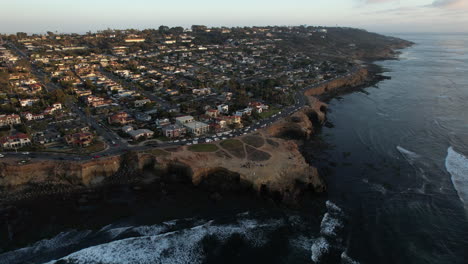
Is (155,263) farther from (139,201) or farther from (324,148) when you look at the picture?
(324,148)

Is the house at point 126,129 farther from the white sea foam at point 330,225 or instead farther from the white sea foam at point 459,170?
the white sea foam at point 459,170

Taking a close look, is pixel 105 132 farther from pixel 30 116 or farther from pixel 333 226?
pixel 333 226

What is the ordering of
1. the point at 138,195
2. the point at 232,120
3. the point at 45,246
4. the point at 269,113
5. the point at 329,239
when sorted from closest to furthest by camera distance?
the point at 45,246 → the point at 329,239 → the point at 138,195 → the point at 232,120 → the point at 269,113

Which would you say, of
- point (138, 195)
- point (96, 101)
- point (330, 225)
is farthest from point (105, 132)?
point (330, 225)

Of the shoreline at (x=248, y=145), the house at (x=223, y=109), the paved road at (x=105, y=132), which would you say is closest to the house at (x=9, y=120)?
the paved road at (x=105, y=132)

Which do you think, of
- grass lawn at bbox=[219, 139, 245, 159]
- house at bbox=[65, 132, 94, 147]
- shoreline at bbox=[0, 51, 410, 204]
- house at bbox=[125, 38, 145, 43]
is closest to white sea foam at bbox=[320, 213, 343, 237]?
shoreline at bbox=[0, 51, 410, 204]

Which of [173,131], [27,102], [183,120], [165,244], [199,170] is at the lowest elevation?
[165,244]

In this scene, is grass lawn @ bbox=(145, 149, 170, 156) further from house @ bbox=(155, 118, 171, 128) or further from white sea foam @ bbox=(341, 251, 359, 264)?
white sea foam @ bbox=(341, 251, 359, 264)
